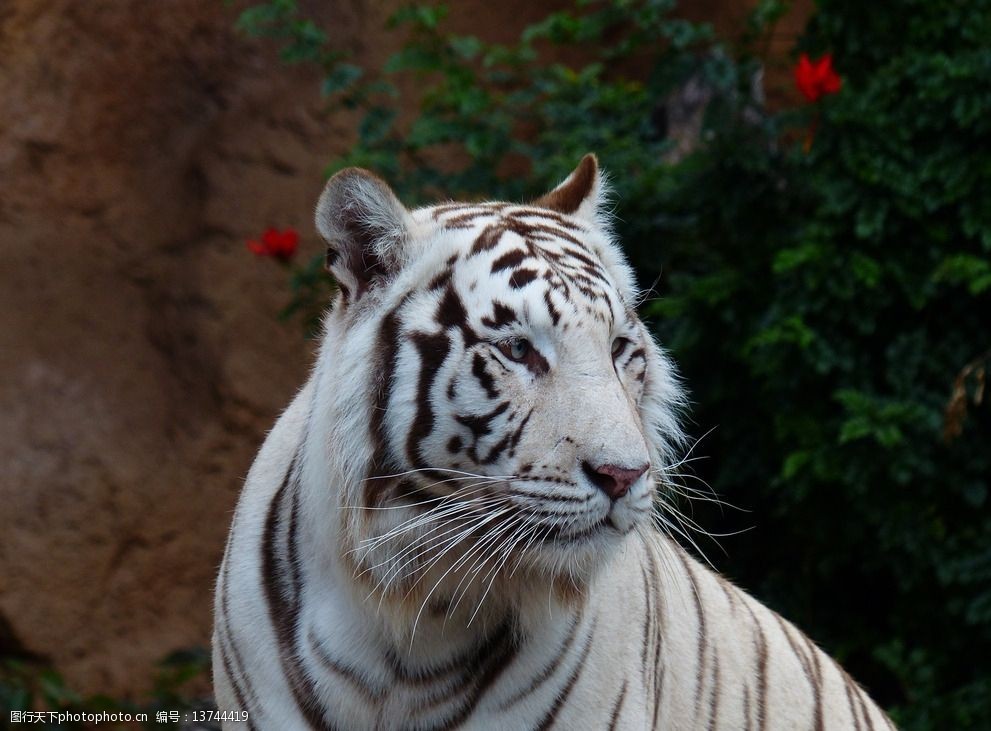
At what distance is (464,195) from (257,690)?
2.70 m

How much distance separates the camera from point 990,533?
3.73 metres

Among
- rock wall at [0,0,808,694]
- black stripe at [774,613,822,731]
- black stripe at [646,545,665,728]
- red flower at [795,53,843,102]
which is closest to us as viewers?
black stripe at [646,545,665,728]

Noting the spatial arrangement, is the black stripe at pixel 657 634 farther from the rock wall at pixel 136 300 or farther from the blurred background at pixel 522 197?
the rock wall at pixel 136 300

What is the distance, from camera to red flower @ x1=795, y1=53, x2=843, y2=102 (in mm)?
3652

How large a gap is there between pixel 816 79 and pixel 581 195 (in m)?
1.62

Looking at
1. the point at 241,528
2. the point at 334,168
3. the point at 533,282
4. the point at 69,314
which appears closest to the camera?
the point at 533,282

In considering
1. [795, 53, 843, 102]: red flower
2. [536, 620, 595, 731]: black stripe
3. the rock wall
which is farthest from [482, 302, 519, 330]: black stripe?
the rock wall

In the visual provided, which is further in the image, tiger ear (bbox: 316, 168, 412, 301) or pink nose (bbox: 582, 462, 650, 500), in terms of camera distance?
tiger ear (bbox: 316, 168, 412, 301)

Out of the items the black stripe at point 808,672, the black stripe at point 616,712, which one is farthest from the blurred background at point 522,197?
the black stripe at point 616,712

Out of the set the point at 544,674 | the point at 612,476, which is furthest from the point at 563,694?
the point at 612,476

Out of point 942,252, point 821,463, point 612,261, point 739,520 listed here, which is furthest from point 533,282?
point 739,520

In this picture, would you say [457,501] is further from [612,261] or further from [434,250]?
[612,261]

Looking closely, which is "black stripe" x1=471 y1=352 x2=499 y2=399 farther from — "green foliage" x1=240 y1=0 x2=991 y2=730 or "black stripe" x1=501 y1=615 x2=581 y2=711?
"green foliage" x1=240 y1=0 x2=991 y2=730

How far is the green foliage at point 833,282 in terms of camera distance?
3736mm
